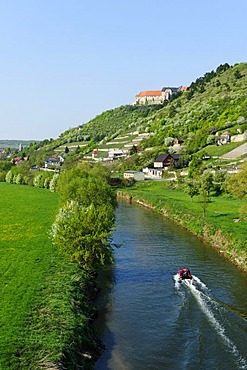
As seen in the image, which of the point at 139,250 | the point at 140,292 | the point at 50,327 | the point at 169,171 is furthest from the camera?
the point at 169,171

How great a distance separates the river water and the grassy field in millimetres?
2505

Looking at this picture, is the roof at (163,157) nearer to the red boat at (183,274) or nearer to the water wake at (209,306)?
the red boat at (183,274)

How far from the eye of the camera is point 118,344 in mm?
25047

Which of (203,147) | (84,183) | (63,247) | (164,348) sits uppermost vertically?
(203,147)

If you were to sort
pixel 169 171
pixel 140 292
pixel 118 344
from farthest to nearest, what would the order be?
1. pixel 169 171
2. pixel 140 292
3. pixel 118 344

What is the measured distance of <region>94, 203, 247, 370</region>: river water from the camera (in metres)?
23.7

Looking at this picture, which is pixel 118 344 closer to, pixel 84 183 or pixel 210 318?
pixel 210 318

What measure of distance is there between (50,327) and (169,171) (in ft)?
307

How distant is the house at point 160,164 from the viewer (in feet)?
389

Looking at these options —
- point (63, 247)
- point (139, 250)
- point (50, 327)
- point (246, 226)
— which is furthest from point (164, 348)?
point (246, 226)

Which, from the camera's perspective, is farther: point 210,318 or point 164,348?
point 210,318

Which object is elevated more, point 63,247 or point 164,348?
point 63,247

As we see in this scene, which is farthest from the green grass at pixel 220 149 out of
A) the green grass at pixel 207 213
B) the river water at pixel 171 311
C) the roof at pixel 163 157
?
the river water at pixel 171 311

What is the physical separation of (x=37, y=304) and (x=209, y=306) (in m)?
13.0
